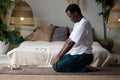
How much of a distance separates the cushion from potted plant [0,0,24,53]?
1.26 feet

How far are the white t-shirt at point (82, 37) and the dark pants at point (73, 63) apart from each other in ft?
0.24

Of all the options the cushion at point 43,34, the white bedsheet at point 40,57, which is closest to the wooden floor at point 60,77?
the white bedsheet at point 40,57

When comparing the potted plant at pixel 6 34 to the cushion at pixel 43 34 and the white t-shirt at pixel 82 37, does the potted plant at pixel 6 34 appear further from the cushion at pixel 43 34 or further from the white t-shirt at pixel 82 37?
the white t-shirt at pixel 82 37

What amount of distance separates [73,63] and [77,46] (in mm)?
243

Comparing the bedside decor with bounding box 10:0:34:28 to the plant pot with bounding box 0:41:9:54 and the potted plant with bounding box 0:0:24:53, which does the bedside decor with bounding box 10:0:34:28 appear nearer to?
the potted plant with bounding box 0:0:24:53

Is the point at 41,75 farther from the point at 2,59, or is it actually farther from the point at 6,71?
the point at 2,59

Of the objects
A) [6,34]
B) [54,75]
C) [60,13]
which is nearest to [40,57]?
[54,75]

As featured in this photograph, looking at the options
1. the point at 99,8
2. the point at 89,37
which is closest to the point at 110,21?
the point at 99,8

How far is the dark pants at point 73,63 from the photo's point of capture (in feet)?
11.3

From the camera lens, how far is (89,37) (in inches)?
135

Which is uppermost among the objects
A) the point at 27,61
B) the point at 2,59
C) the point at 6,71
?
the point at 6,71

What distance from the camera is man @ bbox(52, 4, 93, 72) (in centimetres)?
335

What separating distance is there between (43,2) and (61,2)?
18.8 inches

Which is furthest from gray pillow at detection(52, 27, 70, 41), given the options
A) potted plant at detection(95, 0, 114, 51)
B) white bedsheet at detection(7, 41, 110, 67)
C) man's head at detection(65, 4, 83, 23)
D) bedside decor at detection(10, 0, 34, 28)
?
man's head at detection(65, 4, 83, 23)
